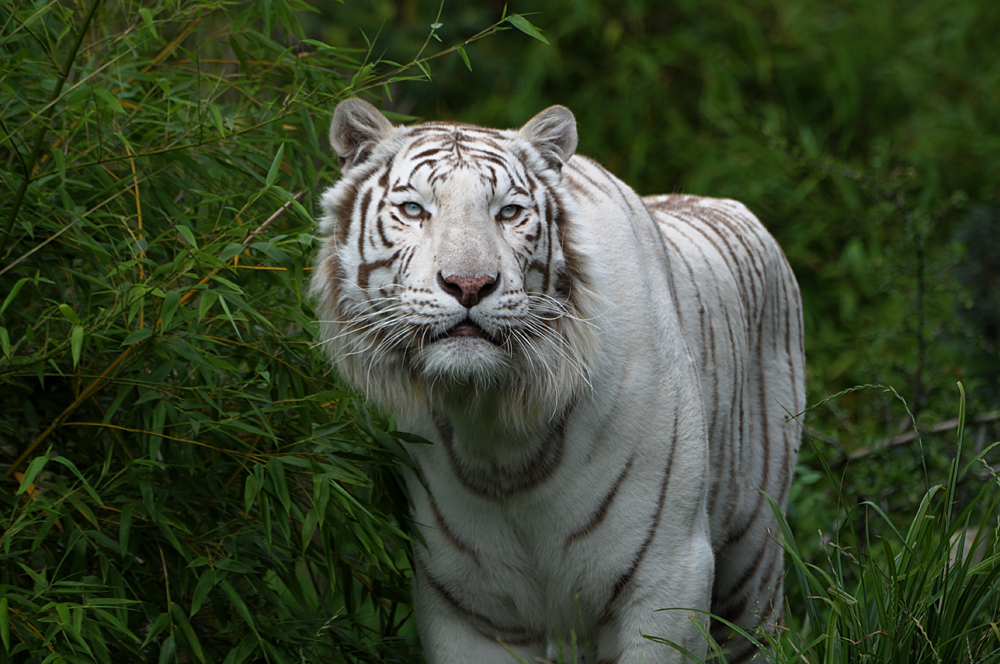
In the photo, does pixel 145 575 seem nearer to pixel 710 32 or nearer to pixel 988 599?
pixel 988 599

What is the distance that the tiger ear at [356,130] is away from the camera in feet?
6.73

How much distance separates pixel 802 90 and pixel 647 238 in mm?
4369

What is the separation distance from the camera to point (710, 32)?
6125 mm

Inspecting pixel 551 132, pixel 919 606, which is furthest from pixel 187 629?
pixel 919 606

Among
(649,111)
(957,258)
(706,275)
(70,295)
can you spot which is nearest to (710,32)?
(649,111)

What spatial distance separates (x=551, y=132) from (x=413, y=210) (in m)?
0.37

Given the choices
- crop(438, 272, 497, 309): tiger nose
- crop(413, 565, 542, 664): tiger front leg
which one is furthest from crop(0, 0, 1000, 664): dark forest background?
crop(438, 272, 497, 309): tiger nose

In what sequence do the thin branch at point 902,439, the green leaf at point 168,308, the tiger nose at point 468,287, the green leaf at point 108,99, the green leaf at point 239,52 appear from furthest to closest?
→ 1. the thin branch at point 902,439
2. the green leaf at point 239,52
3. the green leaf at point 108,99
4. the green leaf at point 168,308
5. the tiger nose at point 468,287

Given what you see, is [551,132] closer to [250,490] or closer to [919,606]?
[250,490]

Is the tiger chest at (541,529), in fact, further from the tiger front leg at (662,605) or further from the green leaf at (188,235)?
the green leaf at (188,235)

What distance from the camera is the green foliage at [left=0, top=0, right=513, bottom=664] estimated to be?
205 cm

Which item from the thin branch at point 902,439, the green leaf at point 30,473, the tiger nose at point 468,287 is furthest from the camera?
the thin branch at point 902,439

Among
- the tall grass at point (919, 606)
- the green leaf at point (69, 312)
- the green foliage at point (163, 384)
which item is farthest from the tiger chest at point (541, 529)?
the green leaf at point (69, 312)

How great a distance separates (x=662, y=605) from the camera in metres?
2.03
